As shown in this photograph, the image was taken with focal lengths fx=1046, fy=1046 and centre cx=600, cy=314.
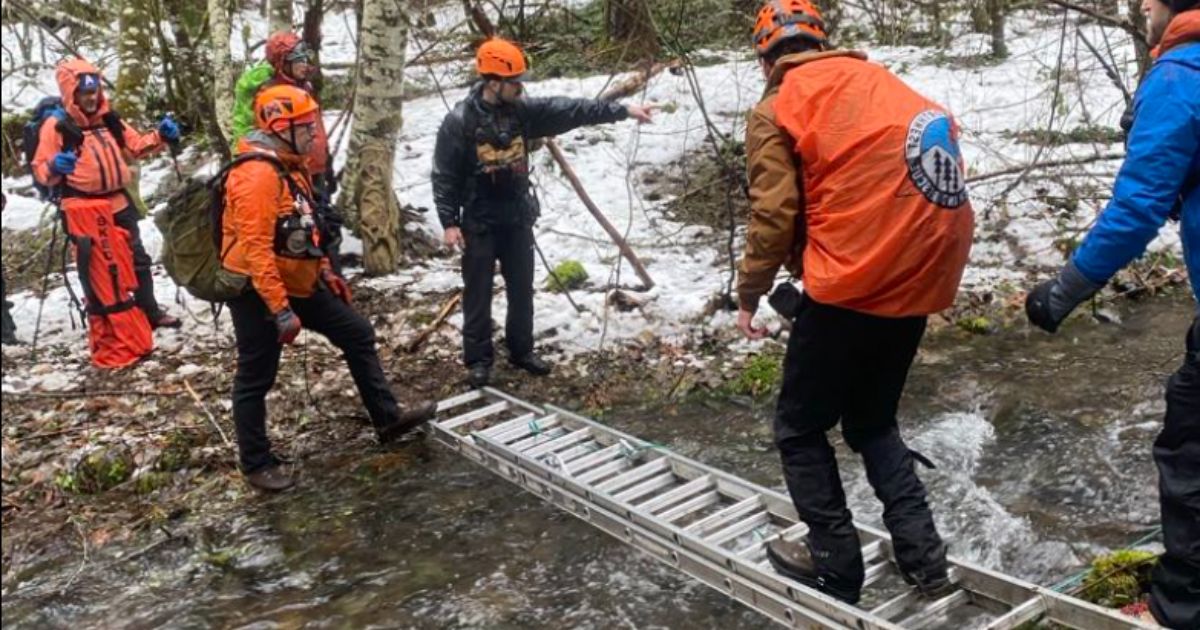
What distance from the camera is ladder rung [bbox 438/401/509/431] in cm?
682

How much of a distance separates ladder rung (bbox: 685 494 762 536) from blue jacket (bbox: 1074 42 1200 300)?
7.21 feet

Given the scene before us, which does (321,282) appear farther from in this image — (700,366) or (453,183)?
(700,366)

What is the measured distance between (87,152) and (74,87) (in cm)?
53

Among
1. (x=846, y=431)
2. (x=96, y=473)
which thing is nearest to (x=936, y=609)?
(x=846, y=431)

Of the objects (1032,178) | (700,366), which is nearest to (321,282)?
(700,366)

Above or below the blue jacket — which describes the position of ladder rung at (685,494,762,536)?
below

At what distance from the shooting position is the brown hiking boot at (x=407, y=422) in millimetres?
6934

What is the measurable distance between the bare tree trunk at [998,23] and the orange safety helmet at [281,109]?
6.51 meters

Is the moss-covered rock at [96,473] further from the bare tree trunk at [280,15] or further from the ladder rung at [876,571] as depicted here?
the bare tree trunk at [280,15]

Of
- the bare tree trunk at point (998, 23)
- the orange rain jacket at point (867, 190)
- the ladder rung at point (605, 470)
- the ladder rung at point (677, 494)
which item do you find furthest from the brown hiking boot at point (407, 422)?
the bare tree trunk at point (998, 23)

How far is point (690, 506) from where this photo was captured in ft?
17.8

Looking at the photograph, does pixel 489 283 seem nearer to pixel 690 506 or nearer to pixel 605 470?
pixel 605 470

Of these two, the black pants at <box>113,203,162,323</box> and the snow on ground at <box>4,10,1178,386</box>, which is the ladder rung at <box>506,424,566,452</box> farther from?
the black pants at <box>113,203,162,323</box>

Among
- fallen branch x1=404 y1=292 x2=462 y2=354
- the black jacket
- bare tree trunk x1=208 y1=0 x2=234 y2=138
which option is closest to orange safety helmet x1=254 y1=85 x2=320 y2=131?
the black jacket
